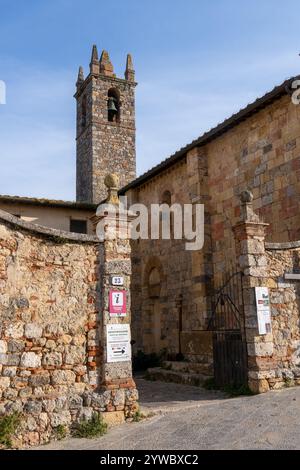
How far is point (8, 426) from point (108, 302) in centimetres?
203

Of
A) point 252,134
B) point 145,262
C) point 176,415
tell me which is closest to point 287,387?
point 176,415

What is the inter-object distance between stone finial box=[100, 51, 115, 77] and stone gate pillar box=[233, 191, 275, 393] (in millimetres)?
19783

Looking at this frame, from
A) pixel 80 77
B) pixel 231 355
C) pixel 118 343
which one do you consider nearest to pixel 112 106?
pixel 80 77

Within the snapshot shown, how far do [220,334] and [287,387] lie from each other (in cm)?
155

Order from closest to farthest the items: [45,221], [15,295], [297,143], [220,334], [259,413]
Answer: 1. [15,295]
2. [259,413]
3. [220,334]
4. [297,143]
5. [45,221]

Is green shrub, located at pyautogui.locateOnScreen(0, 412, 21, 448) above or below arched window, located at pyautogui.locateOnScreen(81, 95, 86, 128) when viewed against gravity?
below

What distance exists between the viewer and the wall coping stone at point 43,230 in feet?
20.1

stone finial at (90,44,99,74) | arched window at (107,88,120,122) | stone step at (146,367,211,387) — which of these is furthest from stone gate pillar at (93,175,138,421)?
stone finial at (90,44,99,74)

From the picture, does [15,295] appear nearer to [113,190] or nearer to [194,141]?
[113,190]

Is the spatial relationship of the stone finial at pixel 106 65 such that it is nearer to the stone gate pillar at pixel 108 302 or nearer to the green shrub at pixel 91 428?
the stone gate pillar at pixel 108 302

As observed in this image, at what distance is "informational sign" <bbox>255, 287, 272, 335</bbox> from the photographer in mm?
8026

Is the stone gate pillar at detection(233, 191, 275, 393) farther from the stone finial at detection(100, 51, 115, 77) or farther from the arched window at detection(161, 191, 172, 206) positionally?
the stone finial at detection(100, 51, 115, 77)

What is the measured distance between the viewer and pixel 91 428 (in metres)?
6.06

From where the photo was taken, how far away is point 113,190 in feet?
23.7
